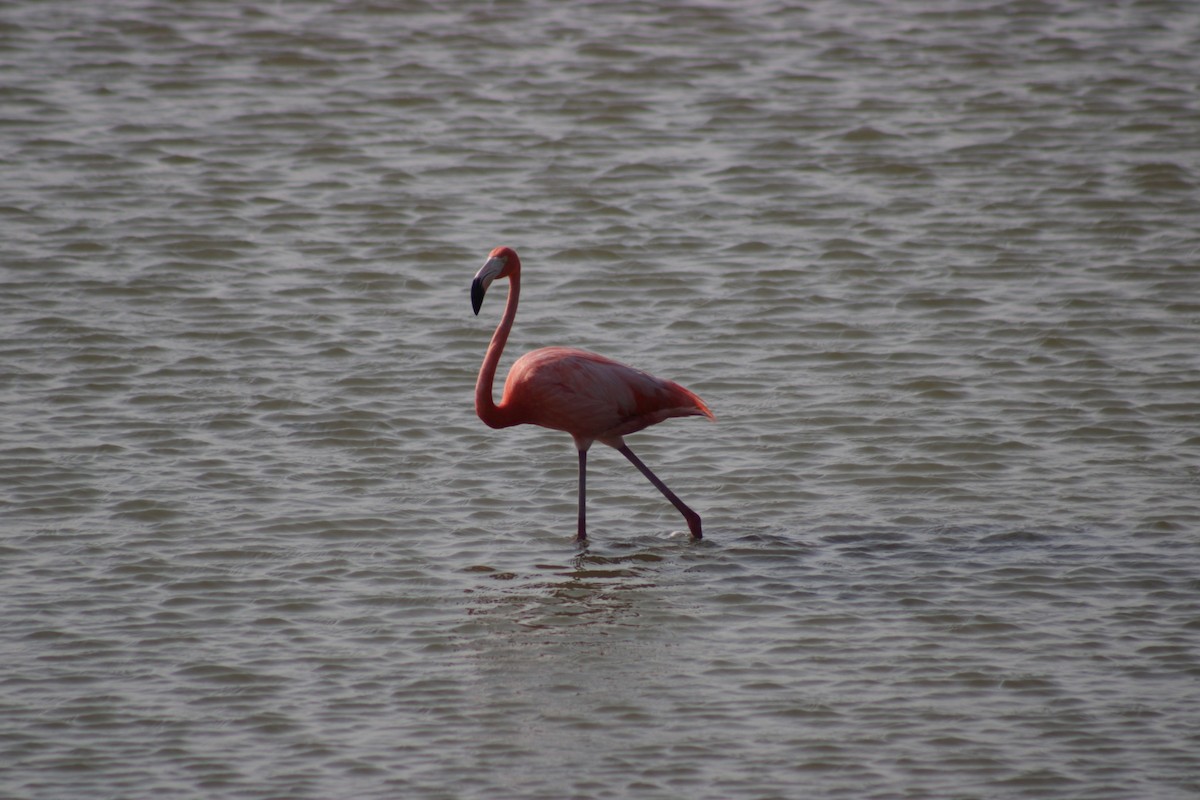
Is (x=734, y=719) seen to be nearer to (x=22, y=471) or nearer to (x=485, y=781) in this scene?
(x=485, y=781)

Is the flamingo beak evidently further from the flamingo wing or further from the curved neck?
the flamingo wing

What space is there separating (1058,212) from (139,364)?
6.50 m

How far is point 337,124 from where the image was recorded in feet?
46.4

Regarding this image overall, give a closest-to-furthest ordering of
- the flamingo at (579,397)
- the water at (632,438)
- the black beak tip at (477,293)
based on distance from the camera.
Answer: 1. the water at (632,438)
2. the black beak tip at (477,293)
3. the flamingo at (579,397)

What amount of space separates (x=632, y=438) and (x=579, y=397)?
5.45 feet

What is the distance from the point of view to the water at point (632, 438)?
600 centimetres

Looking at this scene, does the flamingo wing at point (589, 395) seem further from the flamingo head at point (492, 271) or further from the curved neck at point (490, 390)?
the flamingo head at point (492, 271)

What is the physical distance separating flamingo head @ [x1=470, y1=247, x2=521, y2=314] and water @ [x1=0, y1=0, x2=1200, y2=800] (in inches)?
43.6

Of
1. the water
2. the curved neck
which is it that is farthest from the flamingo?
the water

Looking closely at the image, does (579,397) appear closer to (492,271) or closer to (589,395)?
(589,395)

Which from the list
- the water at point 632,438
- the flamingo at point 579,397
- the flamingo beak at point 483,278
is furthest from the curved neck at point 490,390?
the water at point 632,438

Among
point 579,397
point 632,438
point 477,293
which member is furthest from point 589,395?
point 632,438

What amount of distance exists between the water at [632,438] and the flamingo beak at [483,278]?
1096mm

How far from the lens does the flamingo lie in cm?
770
